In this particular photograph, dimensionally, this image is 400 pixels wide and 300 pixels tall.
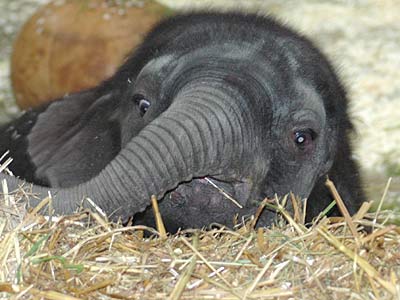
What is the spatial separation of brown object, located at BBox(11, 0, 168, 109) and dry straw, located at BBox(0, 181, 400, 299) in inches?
201

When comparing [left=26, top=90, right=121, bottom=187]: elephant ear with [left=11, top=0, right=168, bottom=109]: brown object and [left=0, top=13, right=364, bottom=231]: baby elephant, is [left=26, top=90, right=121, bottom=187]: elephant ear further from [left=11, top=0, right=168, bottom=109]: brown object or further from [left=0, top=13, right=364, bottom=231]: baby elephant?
[left=11, top=0, right=168, bottom=109]: brown object

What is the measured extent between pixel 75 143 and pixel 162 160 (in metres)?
1.47

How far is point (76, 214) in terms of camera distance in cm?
461

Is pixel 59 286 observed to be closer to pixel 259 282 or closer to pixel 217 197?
pixel 259 282

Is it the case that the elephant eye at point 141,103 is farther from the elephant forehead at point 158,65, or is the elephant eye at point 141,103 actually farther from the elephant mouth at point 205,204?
the elephant mouth at point 205,204

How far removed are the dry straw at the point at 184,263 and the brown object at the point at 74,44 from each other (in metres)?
5.10

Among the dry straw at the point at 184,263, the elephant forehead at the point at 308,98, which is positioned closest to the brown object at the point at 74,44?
the elephant forehead at the point at 308,98

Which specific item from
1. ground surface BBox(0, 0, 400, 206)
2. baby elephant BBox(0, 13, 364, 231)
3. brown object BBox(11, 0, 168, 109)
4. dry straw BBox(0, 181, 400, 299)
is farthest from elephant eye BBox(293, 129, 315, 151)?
brown object BBox(11, 0, 168, 109)

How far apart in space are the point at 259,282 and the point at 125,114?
6.43ft

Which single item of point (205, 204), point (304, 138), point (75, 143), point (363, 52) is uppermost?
point (304, 138)

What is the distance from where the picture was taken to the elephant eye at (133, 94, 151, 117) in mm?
5617

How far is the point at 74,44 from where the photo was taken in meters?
9.84

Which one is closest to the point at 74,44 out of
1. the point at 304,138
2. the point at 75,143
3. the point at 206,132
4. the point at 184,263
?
the point at 75,143

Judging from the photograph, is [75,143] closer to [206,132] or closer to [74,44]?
[206,132]
